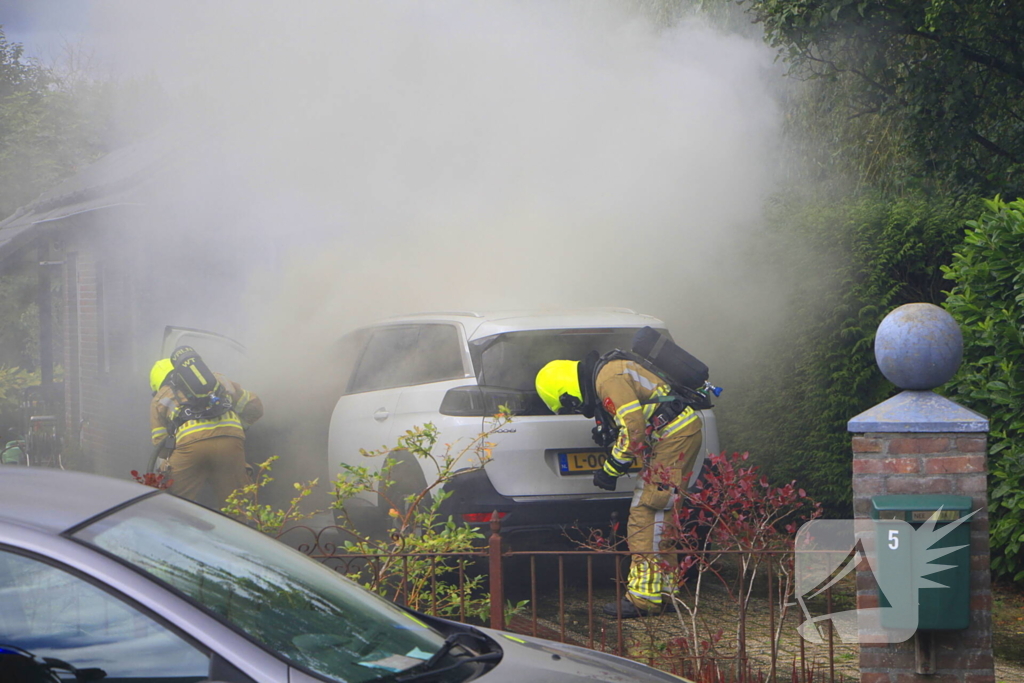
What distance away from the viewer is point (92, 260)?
11641 millimetres

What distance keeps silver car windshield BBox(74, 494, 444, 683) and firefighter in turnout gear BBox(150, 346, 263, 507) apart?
393cm

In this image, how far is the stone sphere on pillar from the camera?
11.5ft

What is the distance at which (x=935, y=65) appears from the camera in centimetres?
862

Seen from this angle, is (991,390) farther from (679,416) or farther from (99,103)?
(99,103)

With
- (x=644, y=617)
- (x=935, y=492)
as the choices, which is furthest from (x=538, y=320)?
(x=935, y=492)

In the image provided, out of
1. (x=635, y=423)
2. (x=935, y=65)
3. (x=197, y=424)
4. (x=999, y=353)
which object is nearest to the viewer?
(x=635, y=423)

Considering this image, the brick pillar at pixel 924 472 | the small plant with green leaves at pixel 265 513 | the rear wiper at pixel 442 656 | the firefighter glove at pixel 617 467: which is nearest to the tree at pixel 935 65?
the firefighter glove at pixel 617 467

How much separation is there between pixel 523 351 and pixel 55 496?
373 centimetres

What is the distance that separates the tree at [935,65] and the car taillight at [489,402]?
4405mm

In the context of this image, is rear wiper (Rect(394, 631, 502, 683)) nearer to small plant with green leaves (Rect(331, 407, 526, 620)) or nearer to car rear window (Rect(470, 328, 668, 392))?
small plant with green leaves (Rect(331, 407, 526, 620))

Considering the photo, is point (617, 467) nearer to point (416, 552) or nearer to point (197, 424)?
point (416, 552)

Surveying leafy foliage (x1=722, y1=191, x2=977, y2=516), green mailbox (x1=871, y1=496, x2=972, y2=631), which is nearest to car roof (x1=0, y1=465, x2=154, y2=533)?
green mailbox (x1=871, y1=496, x2=972, y2=631)

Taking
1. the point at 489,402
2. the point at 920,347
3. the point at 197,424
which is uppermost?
the point at 920,347

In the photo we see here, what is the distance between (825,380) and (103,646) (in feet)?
20.5
